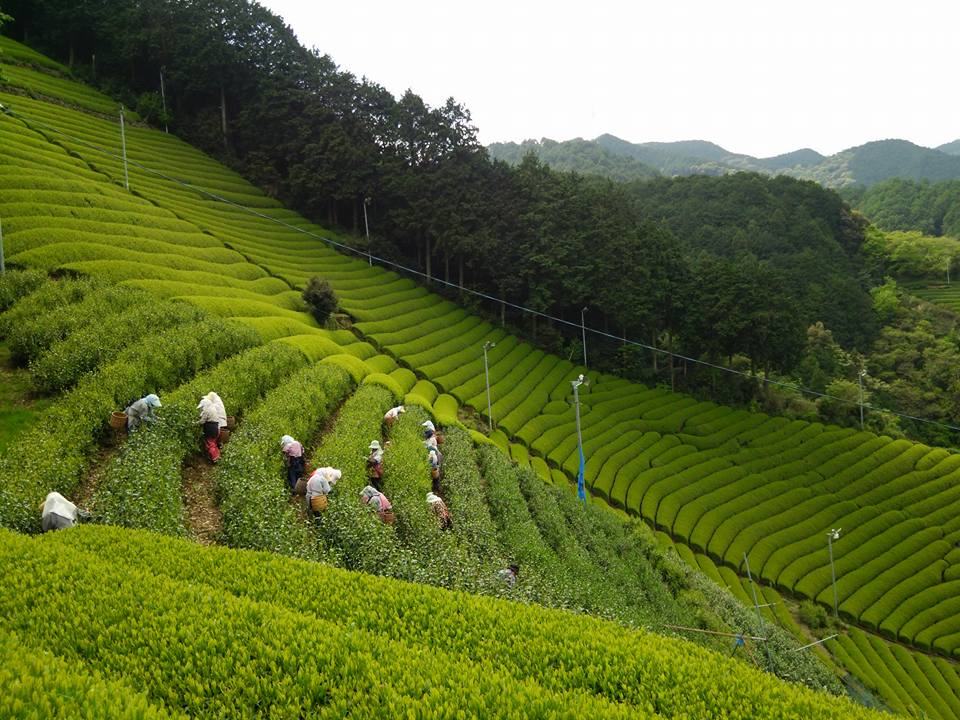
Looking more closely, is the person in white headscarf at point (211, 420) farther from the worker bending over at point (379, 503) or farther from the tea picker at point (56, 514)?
the tea picker at point (56, 514)

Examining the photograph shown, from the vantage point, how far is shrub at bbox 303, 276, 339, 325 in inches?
1208

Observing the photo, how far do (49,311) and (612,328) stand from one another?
4048 cm

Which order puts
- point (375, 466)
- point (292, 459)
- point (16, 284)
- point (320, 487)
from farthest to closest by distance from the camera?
point (16, 284) < point (375, 466) < point (292, 459) < point (320, 487)

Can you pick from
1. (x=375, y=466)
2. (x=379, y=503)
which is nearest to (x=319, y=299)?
(x=375, y=466)

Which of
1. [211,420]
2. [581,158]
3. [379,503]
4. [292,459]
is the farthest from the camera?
[581,158]

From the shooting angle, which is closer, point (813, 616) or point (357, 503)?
point (357, 503)

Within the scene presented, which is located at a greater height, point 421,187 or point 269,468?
point 421,187

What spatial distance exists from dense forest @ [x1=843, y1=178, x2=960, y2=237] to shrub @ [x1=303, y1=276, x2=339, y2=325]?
344 ft

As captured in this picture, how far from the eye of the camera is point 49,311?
16.2 m

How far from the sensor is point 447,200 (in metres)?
47.8

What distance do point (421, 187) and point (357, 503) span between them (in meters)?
40.5

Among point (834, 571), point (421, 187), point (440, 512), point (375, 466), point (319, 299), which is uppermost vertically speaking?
point (421, 187)

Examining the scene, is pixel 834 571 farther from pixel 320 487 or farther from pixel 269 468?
pixel 269 468

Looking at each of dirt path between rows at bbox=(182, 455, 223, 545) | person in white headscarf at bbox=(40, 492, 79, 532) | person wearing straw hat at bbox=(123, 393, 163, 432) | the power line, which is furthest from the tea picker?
the power line
